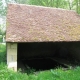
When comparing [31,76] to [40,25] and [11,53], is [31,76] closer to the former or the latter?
[11,53]

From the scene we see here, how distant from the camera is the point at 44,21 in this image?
1000 cm

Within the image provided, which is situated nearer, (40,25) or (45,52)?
(40,25)

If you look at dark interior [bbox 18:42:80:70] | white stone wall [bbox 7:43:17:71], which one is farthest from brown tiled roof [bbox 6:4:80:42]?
dark interior [bbox 18:42:80:70]

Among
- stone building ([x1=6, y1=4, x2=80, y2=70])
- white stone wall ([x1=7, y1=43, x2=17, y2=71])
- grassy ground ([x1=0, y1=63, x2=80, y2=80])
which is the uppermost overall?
stone building ([x1=6, y1=4, x2=80, y2=70])

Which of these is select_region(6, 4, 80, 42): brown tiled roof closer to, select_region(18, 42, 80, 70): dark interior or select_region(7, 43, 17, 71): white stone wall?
select_region(7, 43, 17, 71): white stone wall

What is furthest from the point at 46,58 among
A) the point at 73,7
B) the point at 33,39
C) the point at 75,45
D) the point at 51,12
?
the point at 73,7

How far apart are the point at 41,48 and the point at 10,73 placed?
22.7ft

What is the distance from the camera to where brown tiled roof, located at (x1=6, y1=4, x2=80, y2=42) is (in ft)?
25.6

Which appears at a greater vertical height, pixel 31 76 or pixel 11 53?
pixel 11 53

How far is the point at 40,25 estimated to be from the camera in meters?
9.30

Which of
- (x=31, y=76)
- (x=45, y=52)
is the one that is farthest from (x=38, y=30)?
(x=45, y=52)

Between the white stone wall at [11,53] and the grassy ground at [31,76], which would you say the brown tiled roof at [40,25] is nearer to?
the white stone wall at [11,53]

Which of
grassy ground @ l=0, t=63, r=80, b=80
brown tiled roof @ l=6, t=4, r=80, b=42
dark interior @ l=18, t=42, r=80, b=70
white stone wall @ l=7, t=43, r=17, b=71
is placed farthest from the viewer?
dark interior @ l=18, t=42, r=80, b=70

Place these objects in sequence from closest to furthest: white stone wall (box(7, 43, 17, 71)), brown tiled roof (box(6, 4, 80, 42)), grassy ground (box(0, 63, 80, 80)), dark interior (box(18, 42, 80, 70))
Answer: grassy ground (box(0, 63, 80, 80)), white stone wall (box(7, 43, 17, 71)), brown tiled roof (box(6, 4, 80, 42)), dark interior (box(18, 42, 80, 70))
